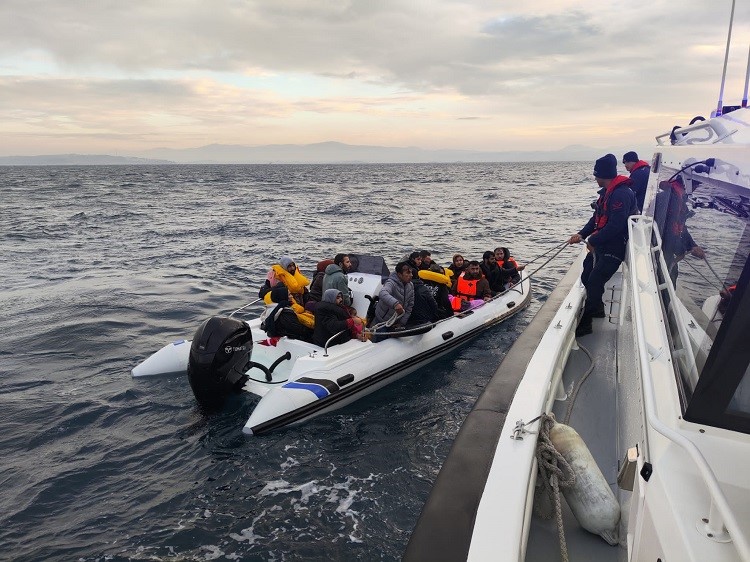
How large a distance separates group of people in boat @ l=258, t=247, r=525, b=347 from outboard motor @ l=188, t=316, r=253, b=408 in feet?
4.08

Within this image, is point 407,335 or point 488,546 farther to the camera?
point 407,335

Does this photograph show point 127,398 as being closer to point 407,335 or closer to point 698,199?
point 407,335

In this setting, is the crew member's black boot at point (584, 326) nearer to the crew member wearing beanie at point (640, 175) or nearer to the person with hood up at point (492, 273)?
the crew member wearing beanie at point (640, 175)

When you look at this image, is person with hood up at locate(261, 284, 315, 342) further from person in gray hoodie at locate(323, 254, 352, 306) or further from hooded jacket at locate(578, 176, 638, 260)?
hooded jacket at locate(578, 176, 638, 260)

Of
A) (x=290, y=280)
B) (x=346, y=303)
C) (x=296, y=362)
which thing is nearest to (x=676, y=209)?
(x=296, y=362)

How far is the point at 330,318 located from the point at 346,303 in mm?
690

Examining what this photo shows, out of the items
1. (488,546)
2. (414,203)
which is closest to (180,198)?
(414,203)

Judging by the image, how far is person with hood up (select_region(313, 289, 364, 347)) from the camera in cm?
730

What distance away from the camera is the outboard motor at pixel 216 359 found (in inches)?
241

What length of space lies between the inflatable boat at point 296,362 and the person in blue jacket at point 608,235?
2.69 meters

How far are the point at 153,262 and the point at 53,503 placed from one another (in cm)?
1298

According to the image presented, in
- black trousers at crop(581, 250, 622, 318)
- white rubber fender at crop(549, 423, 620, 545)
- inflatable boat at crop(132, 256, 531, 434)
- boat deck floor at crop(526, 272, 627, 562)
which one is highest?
black trousers at crop(581, 250, 622, 318)

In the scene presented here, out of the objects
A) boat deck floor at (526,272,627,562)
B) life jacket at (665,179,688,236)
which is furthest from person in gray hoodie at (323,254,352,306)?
life jacket at (665,179,688,236)

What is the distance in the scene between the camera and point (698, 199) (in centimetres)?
328
